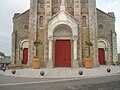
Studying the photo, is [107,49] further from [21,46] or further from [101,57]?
[21,46]

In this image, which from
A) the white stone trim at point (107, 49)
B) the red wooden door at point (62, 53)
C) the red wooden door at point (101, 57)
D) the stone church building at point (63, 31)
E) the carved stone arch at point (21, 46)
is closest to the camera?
the stone church building at point (63, 31)

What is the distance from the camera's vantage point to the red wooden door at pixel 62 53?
1164 inches

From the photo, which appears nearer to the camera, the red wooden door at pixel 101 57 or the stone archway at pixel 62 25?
the stone archway at pixel 62 25

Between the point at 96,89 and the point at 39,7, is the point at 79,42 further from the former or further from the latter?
the point at 96,89

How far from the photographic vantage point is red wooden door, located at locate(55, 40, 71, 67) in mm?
29578

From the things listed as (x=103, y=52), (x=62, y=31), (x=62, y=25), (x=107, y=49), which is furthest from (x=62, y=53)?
(x=107, y=49)

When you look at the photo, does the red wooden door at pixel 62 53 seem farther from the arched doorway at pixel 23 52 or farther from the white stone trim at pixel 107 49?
the white stone trim at pixel 107 49

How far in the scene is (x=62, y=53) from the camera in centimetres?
2972

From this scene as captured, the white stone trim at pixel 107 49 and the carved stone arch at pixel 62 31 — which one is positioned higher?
the carved stone arch at pixel 62 31

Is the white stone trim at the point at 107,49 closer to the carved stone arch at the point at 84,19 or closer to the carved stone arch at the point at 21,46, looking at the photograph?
the carved stone arch at the point at 84,19

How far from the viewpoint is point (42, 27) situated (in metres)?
29.9

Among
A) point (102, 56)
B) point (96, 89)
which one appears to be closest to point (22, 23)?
point (102, 56)

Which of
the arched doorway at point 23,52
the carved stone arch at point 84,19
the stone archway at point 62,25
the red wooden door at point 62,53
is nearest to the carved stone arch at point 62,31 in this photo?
the stone archway at point 62,25

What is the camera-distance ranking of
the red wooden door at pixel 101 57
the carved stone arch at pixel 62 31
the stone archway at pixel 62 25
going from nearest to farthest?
the stone archway at pixel 62 25 < the carved stone arch at pixel 62 31 < the red wooden door at pixel 101 57
